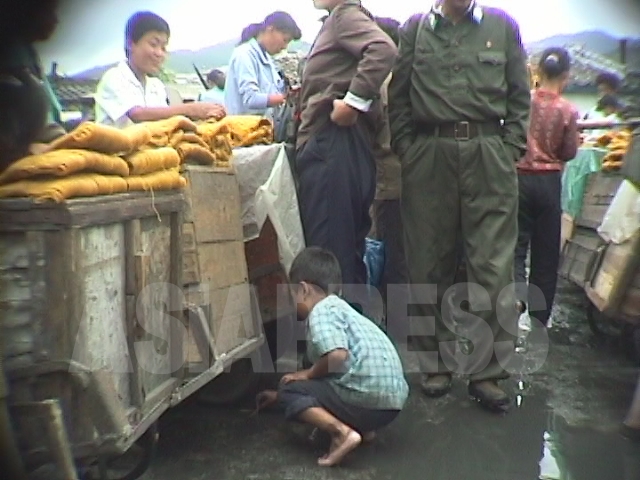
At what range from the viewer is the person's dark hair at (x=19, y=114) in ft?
7.52

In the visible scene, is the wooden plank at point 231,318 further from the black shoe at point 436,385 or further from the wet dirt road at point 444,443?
the black shoe at point 436,385

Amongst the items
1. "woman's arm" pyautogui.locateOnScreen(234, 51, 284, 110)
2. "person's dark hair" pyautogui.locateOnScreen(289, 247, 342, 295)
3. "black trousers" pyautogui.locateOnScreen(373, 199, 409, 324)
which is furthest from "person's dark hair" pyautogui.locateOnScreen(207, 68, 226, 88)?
"person's dark hair" pyautogui.locateOnScreen(289, 247, 342, 295)

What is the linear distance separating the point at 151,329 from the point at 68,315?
0.51 metres

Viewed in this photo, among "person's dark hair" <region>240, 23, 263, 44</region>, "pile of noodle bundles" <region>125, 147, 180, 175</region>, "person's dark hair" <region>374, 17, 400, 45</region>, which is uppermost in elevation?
"person's dark hair" <region>240, 23, 263, 44</region>

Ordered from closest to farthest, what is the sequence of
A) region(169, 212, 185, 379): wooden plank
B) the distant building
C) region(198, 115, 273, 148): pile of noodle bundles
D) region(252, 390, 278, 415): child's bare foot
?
region(169, 212, 185, 379): wooden plank → the distant building → region(198, 115, 273, 148): pile of noodle bundles → region(252, 390, 278, 415): child's bare foot

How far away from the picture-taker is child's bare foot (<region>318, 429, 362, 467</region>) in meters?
2.97

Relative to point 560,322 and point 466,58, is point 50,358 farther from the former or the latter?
point 560,322

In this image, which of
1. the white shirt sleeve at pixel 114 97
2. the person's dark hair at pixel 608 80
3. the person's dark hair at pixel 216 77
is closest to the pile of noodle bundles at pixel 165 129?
the white shirt sleeve at pixel 114 97

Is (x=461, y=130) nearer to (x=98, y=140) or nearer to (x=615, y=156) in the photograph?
(x=615, y=156)

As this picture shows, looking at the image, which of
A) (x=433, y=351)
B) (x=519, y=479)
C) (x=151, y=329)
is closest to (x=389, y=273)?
(x=433, y=351)

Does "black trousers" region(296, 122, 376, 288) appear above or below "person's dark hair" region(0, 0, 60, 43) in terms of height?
below

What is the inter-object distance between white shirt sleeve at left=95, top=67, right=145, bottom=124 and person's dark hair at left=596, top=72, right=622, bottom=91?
436cm

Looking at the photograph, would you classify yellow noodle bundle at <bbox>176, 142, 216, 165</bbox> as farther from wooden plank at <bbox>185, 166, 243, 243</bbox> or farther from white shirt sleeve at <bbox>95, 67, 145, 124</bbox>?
white shirt sleeve at <bbox>95, 67, 145, 124</bbox>

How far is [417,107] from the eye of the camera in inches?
148
